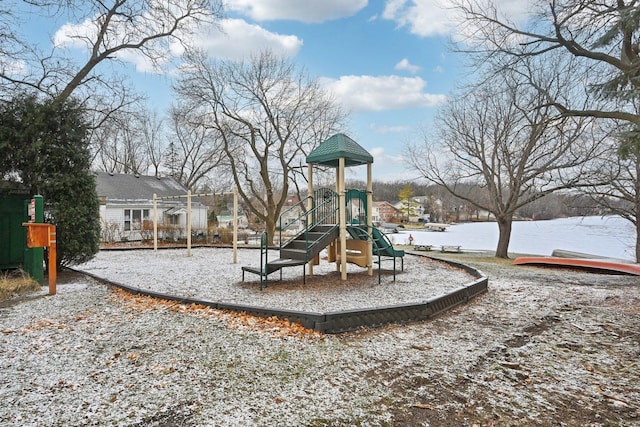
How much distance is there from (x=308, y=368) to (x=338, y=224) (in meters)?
4.49

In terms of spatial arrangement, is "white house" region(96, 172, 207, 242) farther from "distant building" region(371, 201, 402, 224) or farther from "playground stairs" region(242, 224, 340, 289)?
"distant building" region(371, 201, 402, 224)

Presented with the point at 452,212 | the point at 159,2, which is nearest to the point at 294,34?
the point at 159,2

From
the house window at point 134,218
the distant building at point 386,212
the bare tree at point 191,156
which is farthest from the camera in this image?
the distant building at point 386,212

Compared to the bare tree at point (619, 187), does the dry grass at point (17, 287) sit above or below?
below

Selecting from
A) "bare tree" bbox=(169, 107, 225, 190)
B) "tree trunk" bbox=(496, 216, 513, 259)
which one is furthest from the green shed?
"bare tree" bbox=(169, 107, 225, 190)

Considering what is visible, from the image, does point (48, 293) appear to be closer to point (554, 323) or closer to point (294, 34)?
point (554, 323)

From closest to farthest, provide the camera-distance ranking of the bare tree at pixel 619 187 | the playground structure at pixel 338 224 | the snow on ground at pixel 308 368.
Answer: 1. the snow on ground at pixel 308 368
2. the playground structure at pixel 338 224
3. the bare tree at pixel 619 187

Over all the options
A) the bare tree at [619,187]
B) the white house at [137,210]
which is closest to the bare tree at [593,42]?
the bare tree at [619,187]

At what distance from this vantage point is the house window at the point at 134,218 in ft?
65.6

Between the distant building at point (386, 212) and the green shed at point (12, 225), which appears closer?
the green shed at point (12, 225)

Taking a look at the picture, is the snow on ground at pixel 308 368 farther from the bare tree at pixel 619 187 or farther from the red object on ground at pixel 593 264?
the bare tree at pixel 619 187

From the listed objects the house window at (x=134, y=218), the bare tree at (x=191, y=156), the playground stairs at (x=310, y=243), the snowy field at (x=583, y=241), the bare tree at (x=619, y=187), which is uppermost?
the bare tree at (x=191, y=156)

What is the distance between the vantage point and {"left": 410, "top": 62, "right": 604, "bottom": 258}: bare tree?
567 inches

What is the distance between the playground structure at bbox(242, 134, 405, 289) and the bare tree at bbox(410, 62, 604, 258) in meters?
8.33
